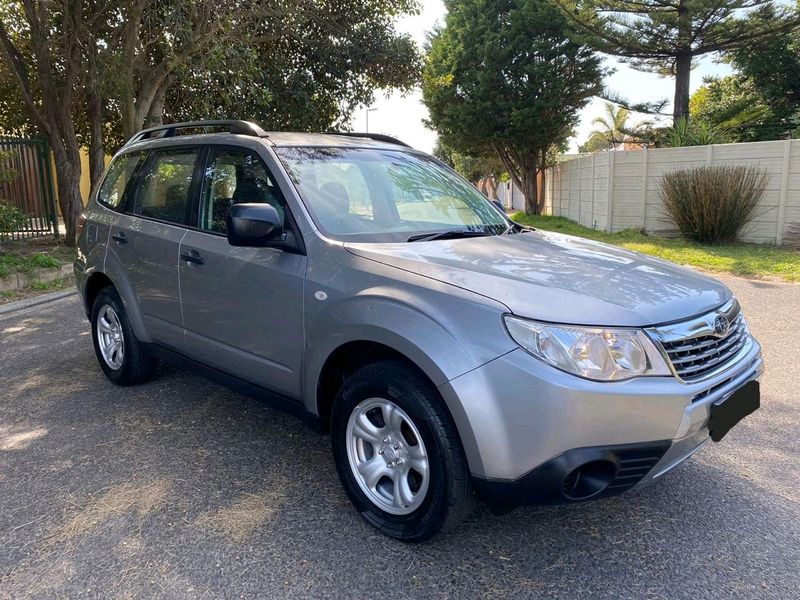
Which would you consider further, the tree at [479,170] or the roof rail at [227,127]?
the tree at [479,170]

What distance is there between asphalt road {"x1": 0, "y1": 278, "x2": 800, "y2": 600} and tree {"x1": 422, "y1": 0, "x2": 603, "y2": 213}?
18.5 m

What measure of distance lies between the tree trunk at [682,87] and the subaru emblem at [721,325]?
17.4m

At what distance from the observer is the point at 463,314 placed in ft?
7.73

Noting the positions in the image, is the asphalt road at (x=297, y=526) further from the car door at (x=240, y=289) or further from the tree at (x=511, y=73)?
the tree at (x=511, y=73)

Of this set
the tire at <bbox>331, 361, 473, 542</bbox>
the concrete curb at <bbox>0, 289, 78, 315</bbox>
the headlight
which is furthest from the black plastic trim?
the concrete curb at <bbox>0, 289, 78, 315</bbox>

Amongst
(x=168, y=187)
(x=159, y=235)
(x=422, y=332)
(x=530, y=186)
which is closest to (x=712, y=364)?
(x=422, y=332)

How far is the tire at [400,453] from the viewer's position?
94.1 inches

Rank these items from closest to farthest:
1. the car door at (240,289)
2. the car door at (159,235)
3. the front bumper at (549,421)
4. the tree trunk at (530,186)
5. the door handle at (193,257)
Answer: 1. the front bumper at (549,421)
2. the car door at (240,289)
3. the door handle at (193,257)
4. the car door at (159,235)
5. the tree trunk at (530,186)

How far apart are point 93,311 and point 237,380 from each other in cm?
193

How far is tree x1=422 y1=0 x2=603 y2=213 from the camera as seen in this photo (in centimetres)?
2142

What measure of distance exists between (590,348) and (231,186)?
89.4 inches

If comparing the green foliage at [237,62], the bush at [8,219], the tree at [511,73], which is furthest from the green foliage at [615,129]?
the bush at [8,219]

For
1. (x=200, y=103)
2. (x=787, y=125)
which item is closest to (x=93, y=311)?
(x=200, y=103)

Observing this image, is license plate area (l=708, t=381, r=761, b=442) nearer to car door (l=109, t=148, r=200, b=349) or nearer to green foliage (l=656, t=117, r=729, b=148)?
car door (l=109, t=148, r=200, b=349)
